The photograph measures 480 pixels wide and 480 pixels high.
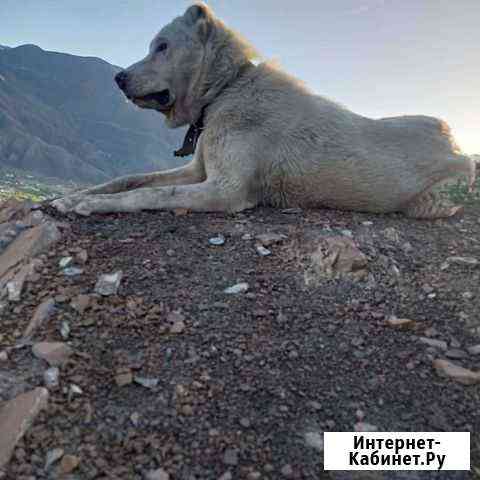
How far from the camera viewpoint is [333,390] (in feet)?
10.1

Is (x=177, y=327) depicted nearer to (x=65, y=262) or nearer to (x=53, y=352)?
(x=53, y=352)

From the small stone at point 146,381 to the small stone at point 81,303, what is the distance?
921mm

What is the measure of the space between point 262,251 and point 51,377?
242 centimetres

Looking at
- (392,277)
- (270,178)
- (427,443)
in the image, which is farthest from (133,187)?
(427,443)

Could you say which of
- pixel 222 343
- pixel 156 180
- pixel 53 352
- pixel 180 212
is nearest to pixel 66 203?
pixel 180 212

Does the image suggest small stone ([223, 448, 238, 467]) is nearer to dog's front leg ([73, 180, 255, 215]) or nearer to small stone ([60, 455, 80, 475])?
small stone ([60, 455, 80, 475])

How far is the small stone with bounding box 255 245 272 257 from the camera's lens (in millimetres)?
4625

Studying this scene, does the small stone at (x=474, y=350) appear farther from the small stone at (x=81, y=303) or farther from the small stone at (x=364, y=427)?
the small stone at (x=81, y=303)

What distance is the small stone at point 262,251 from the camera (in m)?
4.62

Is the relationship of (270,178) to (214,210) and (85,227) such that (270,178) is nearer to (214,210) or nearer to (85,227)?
(214,210)

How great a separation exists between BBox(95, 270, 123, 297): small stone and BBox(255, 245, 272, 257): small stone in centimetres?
142

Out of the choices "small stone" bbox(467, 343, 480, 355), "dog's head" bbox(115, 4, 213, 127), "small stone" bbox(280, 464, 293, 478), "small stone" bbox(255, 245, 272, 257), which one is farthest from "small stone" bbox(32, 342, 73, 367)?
"dog's head" bbox(115, 4, 213, 127)

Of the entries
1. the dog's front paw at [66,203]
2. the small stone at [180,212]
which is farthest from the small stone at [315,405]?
the dog's front paw at [66,203]

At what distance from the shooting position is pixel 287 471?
2484 mm
